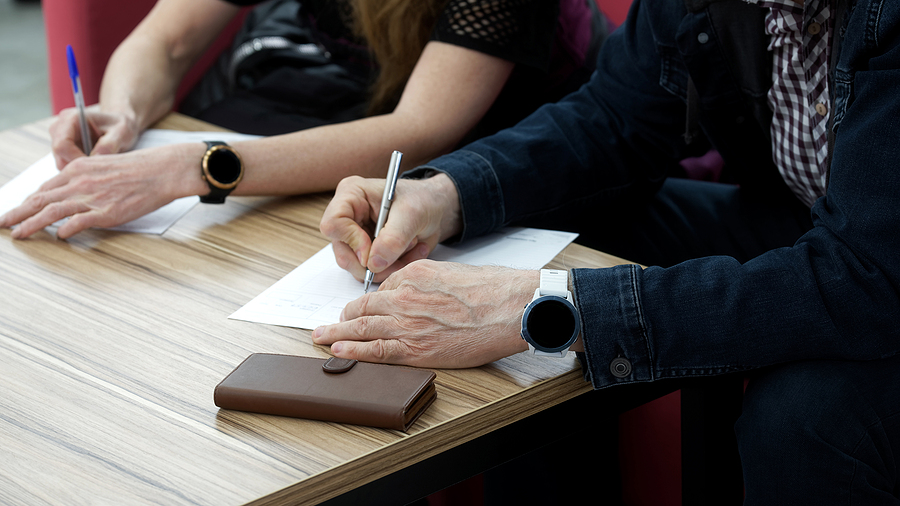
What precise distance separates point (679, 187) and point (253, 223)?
2.37 feet

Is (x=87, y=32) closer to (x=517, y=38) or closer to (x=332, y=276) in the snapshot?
(x=517, y=38)

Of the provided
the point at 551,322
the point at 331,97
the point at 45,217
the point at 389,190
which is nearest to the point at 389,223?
the point at 389,190

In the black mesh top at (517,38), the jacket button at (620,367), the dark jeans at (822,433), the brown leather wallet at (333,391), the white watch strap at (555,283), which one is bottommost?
the dark jeans at (822,433)

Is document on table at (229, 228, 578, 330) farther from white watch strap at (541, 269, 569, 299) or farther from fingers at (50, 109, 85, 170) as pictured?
fingers at (50, 109, 85, 170)

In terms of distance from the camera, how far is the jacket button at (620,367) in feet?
2.29

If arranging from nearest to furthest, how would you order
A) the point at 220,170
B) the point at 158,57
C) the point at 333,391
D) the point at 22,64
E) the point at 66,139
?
the point at 333,391 → the point at 220,170 → the point at 66,139 → the point at 158,57 → the point at 22,64

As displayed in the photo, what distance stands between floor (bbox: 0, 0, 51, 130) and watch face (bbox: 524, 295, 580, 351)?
335 cm

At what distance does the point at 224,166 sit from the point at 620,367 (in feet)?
2.10

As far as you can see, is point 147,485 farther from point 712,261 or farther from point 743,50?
point 743,50

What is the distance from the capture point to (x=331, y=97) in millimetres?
1617

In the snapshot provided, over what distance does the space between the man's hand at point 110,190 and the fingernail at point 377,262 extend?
347 mm

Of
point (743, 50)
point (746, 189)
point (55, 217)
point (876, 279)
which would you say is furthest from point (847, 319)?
point (55, 217)

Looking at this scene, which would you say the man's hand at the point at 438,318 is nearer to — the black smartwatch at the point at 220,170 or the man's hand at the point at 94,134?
the black smartwatch at the point at 220,170

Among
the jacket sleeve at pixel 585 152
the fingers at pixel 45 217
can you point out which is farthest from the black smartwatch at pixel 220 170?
→ the jacket sleeve at pixel 585 152
